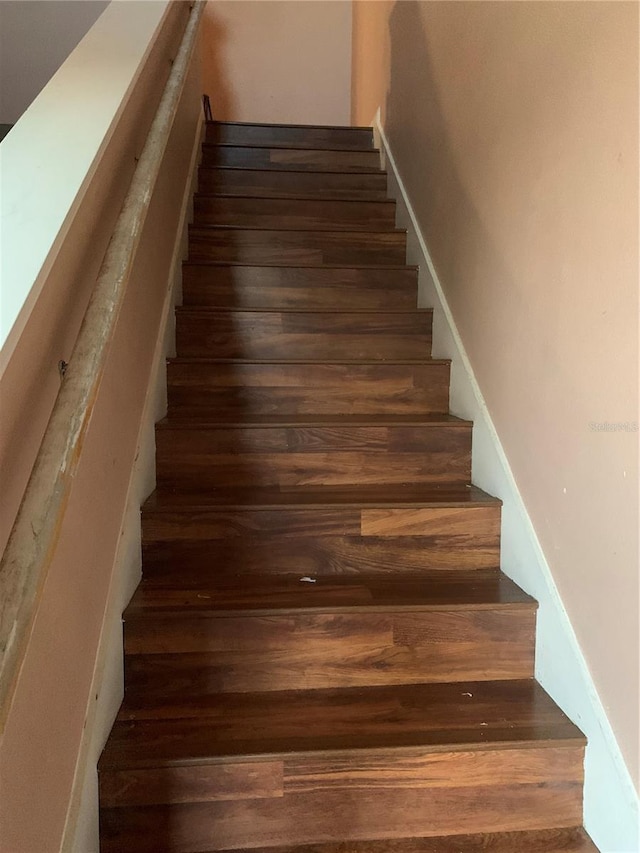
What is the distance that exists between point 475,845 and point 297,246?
2147 millimetres

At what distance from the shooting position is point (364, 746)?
1135 mm

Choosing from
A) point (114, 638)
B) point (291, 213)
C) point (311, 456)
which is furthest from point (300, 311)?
point (114, 638)

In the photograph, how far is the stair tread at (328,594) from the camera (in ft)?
4.39

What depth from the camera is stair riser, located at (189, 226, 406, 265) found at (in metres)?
2.47

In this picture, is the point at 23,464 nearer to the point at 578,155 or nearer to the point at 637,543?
the point at 637,543

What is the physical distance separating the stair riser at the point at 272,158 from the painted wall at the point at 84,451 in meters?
1.38

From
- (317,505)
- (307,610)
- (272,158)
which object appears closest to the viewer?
(307,610)

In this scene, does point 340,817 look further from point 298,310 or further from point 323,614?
point 298,310

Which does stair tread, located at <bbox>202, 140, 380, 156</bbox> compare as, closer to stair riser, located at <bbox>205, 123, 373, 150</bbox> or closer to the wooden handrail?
stair riser, located at <bbox>205, 123, 373, 150</bbox>

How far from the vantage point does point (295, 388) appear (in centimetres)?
198

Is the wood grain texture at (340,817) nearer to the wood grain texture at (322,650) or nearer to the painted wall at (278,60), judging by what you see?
the wood grain texture at (322,650)

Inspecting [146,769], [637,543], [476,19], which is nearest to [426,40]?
[476,19]

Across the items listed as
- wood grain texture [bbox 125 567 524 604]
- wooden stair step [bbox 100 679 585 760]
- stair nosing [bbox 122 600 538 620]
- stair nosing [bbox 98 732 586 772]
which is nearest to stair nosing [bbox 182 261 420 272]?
wood grain texture [bbox 125 567 524 604]

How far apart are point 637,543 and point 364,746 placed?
639 mm
